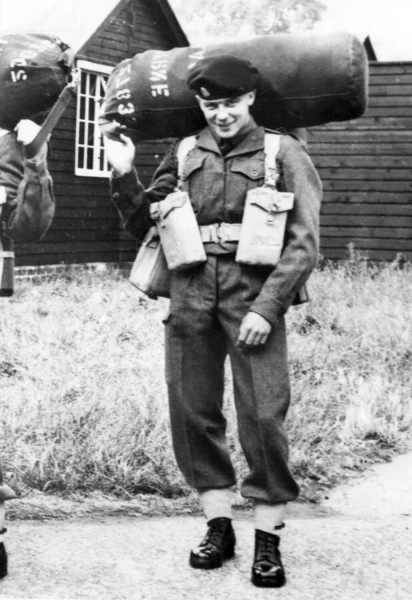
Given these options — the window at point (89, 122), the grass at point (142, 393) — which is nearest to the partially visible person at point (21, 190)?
the grass at point (142, 393)

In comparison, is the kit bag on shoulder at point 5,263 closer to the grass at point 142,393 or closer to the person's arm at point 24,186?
the person's arm at point 24,186

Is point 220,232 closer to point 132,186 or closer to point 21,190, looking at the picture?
point 132,186

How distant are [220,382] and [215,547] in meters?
0.59

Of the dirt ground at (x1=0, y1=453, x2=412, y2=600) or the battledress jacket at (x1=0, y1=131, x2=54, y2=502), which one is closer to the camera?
the dirt ground at (x1=0, y1=453, x2=412, y2=600)

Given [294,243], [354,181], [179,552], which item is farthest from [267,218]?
[354,181]

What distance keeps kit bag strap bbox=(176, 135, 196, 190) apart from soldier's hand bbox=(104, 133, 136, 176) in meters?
0.17

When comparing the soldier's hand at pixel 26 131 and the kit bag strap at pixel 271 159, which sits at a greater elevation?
the soldier's hand at pixel 26 131

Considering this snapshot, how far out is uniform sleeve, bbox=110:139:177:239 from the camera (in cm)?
340

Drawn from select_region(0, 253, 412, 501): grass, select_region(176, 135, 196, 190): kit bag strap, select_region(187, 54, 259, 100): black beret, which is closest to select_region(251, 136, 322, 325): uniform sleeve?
select_region(187, 54, 259, 100): black beret

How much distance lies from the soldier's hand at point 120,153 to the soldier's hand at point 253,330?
72 centimetres

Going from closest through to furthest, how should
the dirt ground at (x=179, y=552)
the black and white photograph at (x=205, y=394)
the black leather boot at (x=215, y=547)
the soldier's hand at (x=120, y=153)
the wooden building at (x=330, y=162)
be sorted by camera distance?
the dirt ground at (x=179, y=552) → the black and white photograph at (x=205, y=394) → the black leather boot at (x=215, y=547) → the soldier's hand at (x=120, y=153) → the wooden building at (x=330, y=162)

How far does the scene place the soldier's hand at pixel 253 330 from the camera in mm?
3166

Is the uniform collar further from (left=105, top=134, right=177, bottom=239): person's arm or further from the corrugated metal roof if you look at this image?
the corrugated metal roof

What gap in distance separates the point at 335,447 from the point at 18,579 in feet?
7.60
